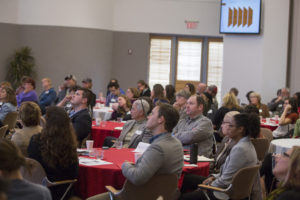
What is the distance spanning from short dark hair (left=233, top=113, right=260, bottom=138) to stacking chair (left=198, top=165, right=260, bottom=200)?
1.36 ft

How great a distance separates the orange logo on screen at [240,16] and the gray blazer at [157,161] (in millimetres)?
10467

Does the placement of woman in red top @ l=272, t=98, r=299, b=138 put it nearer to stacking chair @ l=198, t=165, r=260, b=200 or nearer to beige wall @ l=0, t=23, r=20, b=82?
stacking chair @ l=198, t=165, r=260, b=200

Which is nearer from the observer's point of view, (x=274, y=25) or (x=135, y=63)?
(x=274, y=25)

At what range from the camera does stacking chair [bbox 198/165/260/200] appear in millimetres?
4129

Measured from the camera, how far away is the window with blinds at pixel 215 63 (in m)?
15.9

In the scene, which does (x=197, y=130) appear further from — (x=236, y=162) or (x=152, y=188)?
(x=152, y=188)

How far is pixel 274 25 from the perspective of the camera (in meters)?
13.6

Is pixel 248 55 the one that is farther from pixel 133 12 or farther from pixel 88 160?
pixel 88 160

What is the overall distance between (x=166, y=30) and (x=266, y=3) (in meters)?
3.50

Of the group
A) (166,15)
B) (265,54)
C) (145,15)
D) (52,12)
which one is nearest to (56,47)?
(52,12)

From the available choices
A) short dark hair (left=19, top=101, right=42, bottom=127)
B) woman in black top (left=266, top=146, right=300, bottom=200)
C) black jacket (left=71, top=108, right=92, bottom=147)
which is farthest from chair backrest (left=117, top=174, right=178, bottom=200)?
black jacket (left=71, top=108, right=92, bottom=147)

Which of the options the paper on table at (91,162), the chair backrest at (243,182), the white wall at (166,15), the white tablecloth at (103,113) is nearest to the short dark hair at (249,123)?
the chair backrest at (243,182)

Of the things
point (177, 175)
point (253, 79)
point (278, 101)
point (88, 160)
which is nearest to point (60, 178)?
point (88, 160)

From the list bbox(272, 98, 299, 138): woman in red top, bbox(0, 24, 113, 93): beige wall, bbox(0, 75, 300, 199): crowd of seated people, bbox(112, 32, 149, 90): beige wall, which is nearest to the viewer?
bbox(0, 75, 300, 199): crowd of seated people
